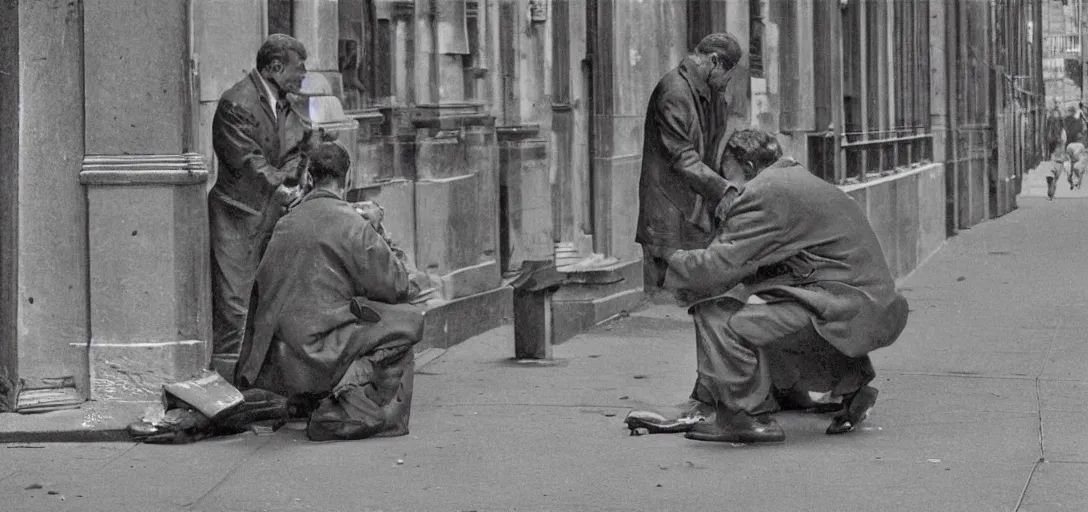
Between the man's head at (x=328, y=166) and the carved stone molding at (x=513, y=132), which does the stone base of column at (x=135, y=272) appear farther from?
the carved stone molding at (x=513, y=132)

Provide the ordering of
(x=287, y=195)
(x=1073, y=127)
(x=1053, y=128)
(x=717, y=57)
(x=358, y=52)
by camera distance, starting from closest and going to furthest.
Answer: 1. (x=287, y=195)
2. (x=358, y=52)
3. (x=717, y=57)
4. (x=1073, y=127)
5. (x=1053, y=128)

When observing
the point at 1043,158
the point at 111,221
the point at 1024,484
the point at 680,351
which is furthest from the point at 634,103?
the point at 1043,158

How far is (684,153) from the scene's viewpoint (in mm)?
13422

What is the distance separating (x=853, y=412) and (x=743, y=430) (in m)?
0.64

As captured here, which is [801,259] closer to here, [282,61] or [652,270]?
[282,61]

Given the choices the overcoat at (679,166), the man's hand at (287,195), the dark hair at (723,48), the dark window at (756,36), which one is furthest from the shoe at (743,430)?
the dark window at (756,36)

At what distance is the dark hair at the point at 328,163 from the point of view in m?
9.23

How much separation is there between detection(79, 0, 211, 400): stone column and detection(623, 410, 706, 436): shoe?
7.46ft

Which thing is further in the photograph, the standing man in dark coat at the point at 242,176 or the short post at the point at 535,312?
the short post at the point at 535,312

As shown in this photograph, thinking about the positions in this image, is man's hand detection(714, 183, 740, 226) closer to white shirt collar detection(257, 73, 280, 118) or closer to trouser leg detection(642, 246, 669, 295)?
white shirt collar detection(257, 73, 280, 118)

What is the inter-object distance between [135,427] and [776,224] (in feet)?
10.3

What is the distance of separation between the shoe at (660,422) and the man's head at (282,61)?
2644mm

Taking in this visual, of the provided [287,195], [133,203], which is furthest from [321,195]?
[133,203]

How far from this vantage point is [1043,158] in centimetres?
5878
